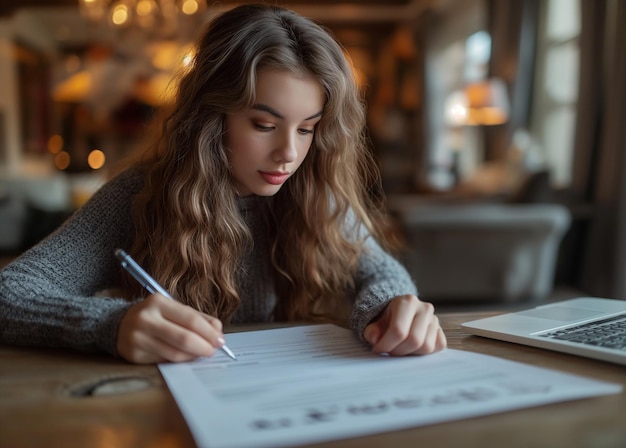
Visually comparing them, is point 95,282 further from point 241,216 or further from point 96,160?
point 96,160

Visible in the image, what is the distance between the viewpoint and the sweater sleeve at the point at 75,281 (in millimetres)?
746

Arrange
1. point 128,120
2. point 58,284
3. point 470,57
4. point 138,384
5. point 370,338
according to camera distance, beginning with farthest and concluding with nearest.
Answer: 1. point 128,120
2. point 470,57
3. point 58,284
4. point 370,338
5. point 138,384

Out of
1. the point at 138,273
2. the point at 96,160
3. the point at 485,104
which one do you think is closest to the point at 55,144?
the point at 96,160

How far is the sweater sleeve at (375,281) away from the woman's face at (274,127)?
24 centimetres

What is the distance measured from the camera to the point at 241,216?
1115mm

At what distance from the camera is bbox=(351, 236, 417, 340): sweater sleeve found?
0.88 m

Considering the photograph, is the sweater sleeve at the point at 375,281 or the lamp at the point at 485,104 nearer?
the sweater sleeve at the point at 375,281

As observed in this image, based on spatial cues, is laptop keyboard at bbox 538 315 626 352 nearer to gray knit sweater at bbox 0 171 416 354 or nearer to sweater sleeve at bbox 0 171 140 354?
gray knit sweater at bbox 0 171 416 354

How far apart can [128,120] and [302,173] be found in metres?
8.39

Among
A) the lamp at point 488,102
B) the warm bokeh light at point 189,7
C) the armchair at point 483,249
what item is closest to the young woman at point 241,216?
the armchair at point 483,249

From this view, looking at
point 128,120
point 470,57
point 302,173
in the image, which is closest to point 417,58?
point 470,57

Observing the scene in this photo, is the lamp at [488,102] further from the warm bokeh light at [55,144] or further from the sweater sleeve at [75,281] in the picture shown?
the warm bokeh light at [55,144]

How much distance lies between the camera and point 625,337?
27.8 inches

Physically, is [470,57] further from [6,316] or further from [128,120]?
[6,316]
